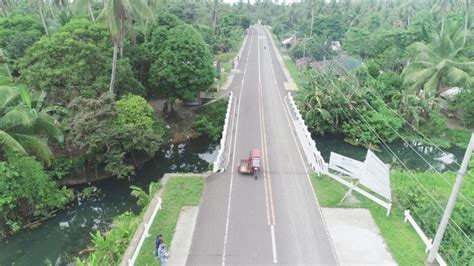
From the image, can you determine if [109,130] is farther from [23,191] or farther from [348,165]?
[348,165]

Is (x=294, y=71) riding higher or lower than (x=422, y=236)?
higher

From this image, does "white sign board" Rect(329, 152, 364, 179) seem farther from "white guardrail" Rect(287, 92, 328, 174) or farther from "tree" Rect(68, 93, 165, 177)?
"tree" Rect(68, 93, 165, 177)

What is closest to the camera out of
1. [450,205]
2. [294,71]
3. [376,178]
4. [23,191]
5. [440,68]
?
[450,205]

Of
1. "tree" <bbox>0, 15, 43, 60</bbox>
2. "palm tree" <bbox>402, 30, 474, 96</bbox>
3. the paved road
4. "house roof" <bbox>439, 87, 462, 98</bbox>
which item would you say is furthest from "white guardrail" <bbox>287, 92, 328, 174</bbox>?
"tree" <bbox>0, 15, 43, 60</bbox>

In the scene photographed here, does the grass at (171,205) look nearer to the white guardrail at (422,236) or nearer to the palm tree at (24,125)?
the palm tree at (24,125)

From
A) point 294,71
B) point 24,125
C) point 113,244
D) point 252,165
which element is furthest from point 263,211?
point 294,71

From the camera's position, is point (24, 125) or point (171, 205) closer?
point (171, 205)

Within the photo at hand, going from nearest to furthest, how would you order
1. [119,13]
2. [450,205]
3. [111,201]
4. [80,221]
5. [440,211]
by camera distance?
[450,205], [440,211], [80,221], [111,201], [119,13]
